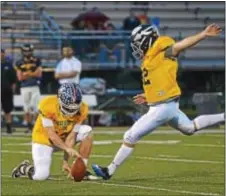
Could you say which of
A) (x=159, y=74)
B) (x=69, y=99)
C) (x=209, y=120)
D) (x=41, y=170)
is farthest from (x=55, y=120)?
(x=209, y=120)

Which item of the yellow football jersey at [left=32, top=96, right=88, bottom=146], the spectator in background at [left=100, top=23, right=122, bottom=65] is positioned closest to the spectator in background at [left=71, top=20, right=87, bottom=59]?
the spectator in background at [left=100, top=23, right=122, bottom=65]

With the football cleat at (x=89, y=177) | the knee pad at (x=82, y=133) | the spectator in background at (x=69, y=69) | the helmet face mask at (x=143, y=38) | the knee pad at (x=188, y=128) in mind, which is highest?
the helmet face mask at (x=143, y=38)

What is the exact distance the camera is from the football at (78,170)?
9539 millimetres

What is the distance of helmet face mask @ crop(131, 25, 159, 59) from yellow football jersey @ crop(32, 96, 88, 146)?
89 cm

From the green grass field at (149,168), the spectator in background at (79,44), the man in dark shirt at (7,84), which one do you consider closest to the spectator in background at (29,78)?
the man in dark shirt at (7,84)

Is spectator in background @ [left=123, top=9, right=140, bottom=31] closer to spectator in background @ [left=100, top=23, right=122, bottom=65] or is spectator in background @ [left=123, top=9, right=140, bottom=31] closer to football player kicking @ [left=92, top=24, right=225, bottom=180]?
spectator in background @ [left=100, top=23, right=122, bottom=65]

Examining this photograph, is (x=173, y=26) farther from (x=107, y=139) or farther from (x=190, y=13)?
(x=107, y=139)

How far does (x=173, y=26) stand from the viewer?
89.0ft

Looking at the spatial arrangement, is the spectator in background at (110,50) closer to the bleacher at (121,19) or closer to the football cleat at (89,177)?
the bleacher at (121,19)

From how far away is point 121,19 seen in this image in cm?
2722

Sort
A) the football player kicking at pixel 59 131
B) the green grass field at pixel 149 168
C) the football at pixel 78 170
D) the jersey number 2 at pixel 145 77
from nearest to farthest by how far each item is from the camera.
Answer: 1. the green grass field at pixel 149 168
2. the football at pixel 78 170
3. the football player kicking at pixel 59 131
4. the jersey number 2 at pixel 145 77

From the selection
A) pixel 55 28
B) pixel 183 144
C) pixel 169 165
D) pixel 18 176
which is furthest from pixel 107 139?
pixel 55 28

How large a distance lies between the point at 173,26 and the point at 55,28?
4009 mm

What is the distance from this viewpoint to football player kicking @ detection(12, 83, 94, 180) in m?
9.88
